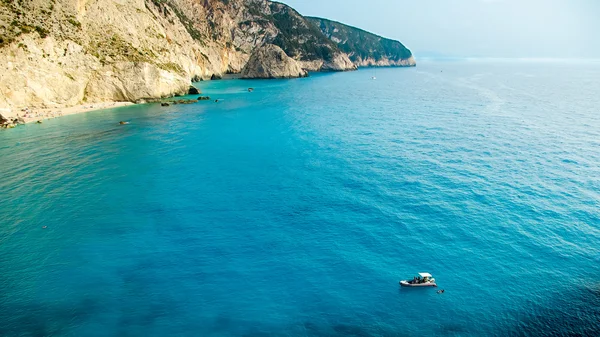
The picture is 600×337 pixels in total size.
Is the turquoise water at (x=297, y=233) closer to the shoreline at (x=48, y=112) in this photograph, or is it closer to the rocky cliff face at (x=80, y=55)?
the shoreline at (x=48, y=112)

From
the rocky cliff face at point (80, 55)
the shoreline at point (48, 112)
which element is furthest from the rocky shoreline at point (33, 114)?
the rocky cliff face at point (80, 55)

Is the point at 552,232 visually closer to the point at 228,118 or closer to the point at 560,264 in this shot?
the point at 560,264

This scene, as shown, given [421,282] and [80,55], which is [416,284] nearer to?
[421,282]

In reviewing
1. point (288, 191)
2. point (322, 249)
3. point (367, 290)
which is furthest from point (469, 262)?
point (288, 191)

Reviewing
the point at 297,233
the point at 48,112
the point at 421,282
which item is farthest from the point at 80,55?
the point at 421,282

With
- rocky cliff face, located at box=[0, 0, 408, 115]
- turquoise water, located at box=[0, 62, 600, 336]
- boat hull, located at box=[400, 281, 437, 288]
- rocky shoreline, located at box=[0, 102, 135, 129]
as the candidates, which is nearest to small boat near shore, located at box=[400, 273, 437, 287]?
boat hull, located at box=[400, 281, 437, 288]
